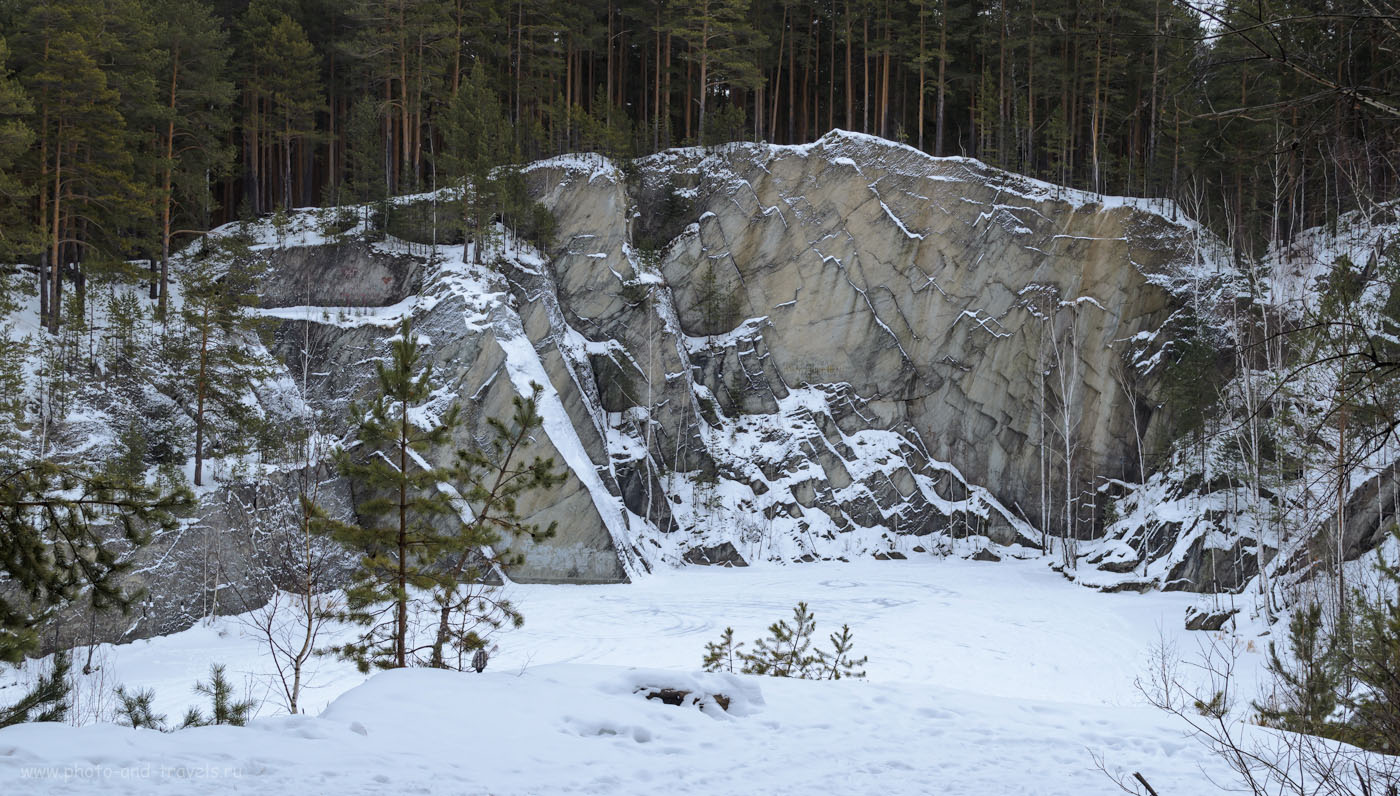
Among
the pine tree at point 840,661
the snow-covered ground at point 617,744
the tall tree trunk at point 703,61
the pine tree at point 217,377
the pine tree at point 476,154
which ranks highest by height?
the tall tree trunk at point 703,61

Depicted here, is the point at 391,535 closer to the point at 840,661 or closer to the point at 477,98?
the point at 840,661

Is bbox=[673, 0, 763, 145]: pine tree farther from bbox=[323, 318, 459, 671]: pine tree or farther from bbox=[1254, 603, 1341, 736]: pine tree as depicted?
bbox=[1254, 603, 1341, 736]: pine tree

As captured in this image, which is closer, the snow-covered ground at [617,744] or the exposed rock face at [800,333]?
the snow-covered ground at [617,744]

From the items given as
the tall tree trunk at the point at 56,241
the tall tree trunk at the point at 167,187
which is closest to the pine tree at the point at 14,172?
the tall tree trunk at the point at 56,241

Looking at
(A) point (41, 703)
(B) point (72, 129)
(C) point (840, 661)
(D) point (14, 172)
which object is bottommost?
(C) point (840, 661)

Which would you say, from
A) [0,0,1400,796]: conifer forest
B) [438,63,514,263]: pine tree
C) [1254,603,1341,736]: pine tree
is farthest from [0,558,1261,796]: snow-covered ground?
[438,63,514,263]: pine tree

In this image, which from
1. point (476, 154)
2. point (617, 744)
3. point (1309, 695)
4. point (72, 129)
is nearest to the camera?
point (617, 744)

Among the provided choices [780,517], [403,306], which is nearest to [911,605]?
[780,517]

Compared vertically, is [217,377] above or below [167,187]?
below

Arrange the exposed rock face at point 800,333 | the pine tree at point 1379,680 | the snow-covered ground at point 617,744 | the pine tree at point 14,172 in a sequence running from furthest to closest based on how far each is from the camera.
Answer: the exposed rock face at point 800,333, the pine tree at point 14,172, the snow-covered ground at point 617,744, the pine tree at point 1379,680

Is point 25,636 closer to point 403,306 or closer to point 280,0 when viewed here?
point 403,306

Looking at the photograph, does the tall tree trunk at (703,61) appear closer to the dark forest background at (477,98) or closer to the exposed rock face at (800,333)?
the dark forest background at (477,98)

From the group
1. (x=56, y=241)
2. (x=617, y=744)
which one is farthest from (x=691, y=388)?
(x=617, y=744)

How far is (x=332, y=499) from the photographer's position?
75.0 ft
